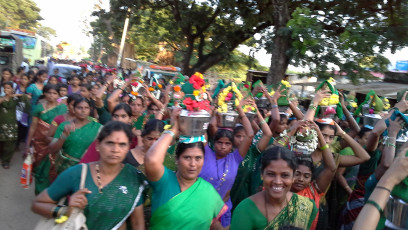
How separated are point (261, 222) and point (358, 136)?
2.73 metres

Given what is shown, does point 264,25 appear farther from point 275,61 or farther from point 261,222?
point 261,222

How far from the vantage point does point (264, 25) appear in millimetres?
12023

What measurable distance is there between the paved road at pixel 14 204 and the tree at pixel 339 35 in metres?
5.83

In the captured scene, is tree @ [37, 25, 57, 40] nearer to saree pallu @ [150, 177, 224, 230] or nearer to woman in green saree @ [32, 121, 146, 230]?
woman in green saree @ [32, 121, 146, 230]

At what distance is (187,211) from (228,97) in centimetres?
175

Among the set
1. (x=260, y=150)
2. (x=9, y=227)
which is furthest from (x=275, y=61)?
(x=9, y=227)

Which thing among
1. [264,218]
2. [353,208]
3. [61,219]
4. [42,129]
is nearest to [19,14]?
[42,129]

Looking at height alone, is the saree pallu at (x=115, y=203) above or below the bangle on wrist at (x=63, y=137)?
below

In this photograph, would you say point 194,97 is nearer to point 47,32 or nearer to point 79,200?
point 79,200

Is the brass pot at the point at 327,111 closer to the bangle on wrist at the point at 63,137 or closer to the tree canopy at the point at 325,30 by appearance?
the bangle on wrist at the point at 63,137

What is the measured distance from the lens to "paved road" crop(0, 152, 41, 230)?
4.41 metres

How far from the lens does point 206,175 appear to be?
3.22 metres

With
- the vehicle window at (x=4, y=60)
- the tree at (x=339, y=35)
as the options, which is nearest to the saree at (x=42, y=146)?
the tree at (x=339, y=35)

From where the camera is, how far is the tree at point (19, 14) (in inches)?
1669
